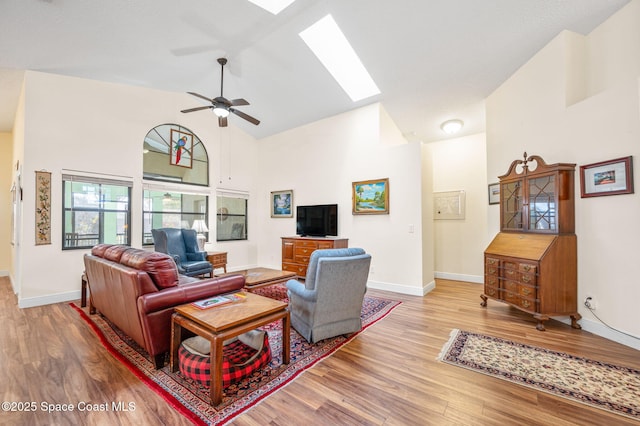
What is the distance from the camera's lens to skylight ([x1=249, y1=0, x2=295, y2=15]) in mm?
3286

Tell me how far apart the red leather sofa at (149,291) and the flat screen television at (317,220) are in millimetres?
3017

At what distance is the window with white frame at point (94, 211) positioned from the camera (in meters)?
4.42

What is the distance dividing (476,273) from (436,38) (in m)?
4.30

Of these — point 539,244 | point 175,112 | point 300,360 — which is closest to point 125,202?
point 175,112

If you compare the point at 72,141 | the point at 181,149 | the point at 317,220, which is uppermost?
the point at 181,149

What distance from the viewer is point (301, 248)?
216 inches

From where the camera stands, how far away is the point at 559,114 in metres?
3.29

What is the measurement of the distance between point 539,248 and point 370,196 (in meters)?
2.64

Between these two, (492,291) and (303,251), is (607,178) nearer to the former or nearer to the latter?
(492,291)

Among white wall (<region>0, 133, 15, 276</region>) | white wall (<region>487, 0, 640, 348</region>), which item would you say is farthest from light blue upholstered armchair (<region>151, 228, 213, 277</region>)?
white wall (<region>487, 0, 640, 348</region>)

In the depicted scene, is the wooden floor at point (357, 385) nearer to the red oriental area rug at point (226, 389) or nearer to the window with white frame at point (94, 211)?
the red oriental area rug at point (226, 389)

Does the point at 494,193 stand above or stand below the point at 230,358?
above

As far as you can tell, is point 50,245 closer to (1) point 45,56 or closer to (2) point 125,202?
(2) point 125,202

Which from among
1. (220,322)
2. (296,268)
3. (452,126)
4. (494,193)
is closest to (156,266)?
(220,322)
